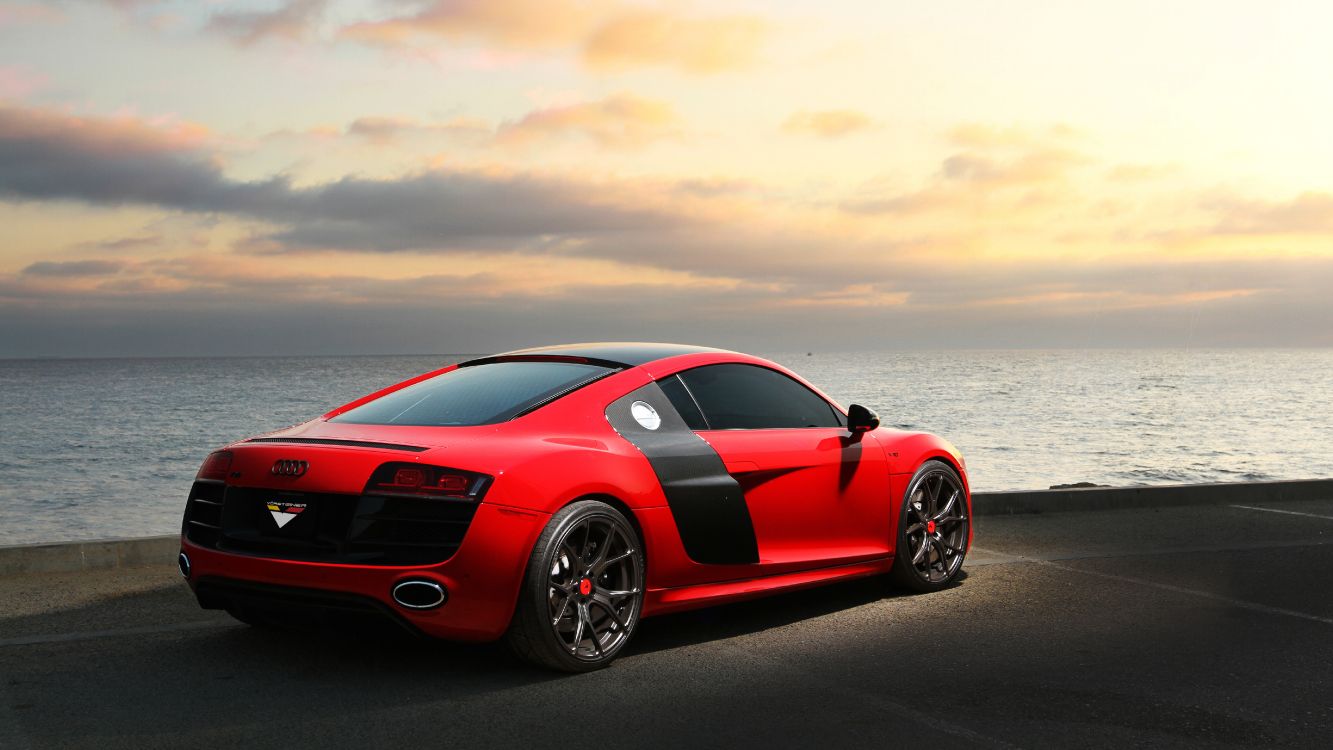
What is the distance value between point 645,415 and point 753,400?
89 cm

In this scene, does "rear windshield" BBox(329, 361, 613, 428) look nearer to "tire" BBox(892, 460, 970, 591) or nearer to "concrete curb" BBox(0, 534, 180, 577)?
"tire" BBox(892, 460, 970, 591)

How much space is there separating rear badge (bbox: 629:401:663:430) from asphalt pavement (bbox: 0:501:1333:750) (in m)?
1.05

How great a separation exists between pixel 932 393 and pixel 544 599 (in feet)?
250

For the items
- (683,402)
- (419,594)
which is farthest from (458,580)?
(683,402)

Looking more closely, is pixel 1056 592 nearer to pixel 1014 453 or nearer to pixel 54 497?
pixel 54 497

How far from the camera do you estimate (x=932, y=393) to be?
3098 inches

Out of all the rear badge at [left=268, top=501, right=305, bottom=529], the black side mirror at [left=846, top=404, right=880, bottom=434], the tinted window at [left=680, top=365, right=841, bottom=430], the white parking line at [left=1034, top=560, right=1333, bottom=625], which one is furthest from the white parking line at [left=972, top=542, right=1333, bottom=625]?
the rear badge at [left=268, top=501, right=305, bottom=529]

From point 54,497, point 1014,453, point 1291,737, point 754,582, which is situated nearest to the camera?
point 1291,737

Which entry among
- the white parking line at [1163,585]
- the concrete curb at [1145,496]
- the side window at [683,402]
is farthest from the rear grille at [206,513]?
the concrete curb at [1145,496]

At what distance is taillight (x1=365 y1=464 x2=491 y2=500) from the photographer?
467 cm

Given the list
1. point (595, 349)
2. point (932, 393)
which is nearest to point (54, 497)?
point (595, 349)

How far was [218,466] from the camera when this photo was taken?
5.16 meters

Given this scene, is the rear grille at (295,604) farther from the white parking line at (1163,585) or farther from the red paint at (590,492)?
the white parking line at (1163,585)

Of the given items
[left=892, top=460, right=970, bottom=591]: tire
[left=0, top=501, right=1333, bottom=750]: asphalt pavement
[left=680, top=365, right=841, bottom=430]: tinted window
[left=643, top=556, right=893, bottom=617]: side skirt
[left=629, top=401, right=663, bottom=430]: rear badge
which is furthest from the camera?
[left=892, top=460, right=970, bottom=591]: tire
